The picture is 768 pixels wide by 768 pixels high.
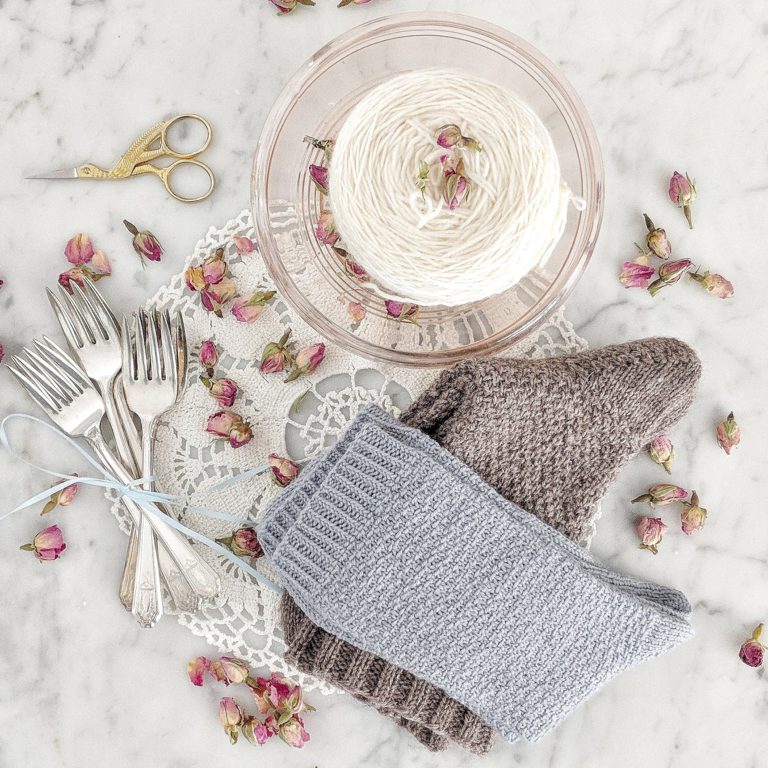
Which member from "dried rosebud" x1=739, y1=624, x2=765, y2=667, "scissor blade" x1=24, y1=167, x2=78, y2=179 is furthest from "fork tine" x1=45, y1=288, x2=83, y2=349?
"dried rosebud" x1=739, y1=624, x2=765, y2=667

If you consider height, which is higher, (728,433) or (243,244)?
(243,244)

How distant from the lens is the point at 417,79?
57 centimetres

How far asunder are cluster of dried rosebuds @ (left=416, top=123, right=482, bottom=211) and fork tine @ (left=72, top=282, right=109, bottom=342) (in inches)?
12.9

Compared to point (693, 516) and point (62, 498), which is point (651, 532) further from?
point (62, 498)

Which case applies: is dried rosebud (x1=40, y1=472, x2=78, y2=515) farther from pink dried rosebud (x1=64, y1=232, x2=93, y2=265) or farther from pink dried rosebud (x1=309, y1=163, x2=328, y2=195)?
pink dried rosebud (x1=309, y1=163, x2=328, y2=195)

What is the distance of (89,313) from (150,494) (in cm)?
17

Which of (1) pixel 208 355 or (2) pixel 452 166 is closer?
(2) pixel 452 166

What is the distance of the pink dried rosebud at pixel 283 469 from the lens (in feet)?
2.30

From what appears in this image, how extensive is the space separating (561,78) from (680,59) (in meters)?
0.17

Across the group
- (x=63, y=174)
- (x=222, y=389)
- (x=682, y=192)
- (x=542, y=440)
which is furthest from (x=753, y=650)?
(x=63, y=174)

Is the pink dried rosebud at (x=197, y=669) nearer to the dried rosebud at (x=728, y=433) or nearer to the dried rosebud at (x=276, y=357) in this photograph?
the dried rosebud at (x=276, y=357)

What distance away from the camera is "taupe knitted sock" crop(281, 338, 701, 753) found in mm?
661

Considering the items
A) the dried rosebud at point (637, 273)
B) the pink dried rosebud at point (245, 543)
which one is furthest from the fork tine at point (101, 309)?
the dried rosebud at point (637, 273)

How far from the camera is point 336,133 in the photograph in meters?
0.65
